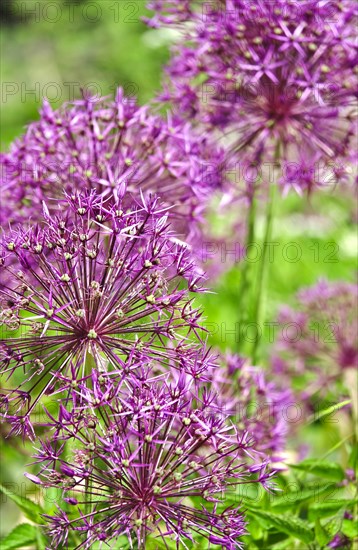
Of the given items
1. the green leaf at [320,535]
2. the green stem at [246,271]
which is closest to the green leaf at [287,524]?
the green leaf at [320,535]

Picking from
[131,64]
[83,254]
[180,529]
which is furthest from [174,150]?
[131,64]

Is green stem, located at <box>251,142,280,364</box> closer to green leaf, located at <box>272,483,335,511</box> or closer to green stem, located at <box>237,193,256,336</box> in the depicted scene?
green stem, located at <box>237,193,256,336</box>

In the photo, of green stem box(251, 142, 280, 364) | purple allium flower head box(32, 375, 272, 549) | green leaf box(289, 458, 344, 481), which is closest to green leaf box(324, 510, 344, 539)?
green leaf box(289, 458, 344, 481)

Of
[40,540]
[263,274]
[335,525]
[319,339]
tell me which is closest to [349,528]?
[335,525]

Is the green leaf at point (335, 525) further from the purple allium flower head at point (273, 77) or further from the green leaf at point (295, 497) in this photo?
the purple allium flower head at point (273, 77)

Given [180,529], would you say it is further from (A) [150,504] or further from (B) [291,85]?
(B) [291,85]

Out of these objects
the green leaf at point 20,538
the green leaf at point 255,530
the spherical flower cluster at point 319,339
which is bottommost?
the green leaf at point 20,538

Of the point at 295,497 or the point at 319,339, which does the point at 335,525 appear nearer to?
the point at 295,497
